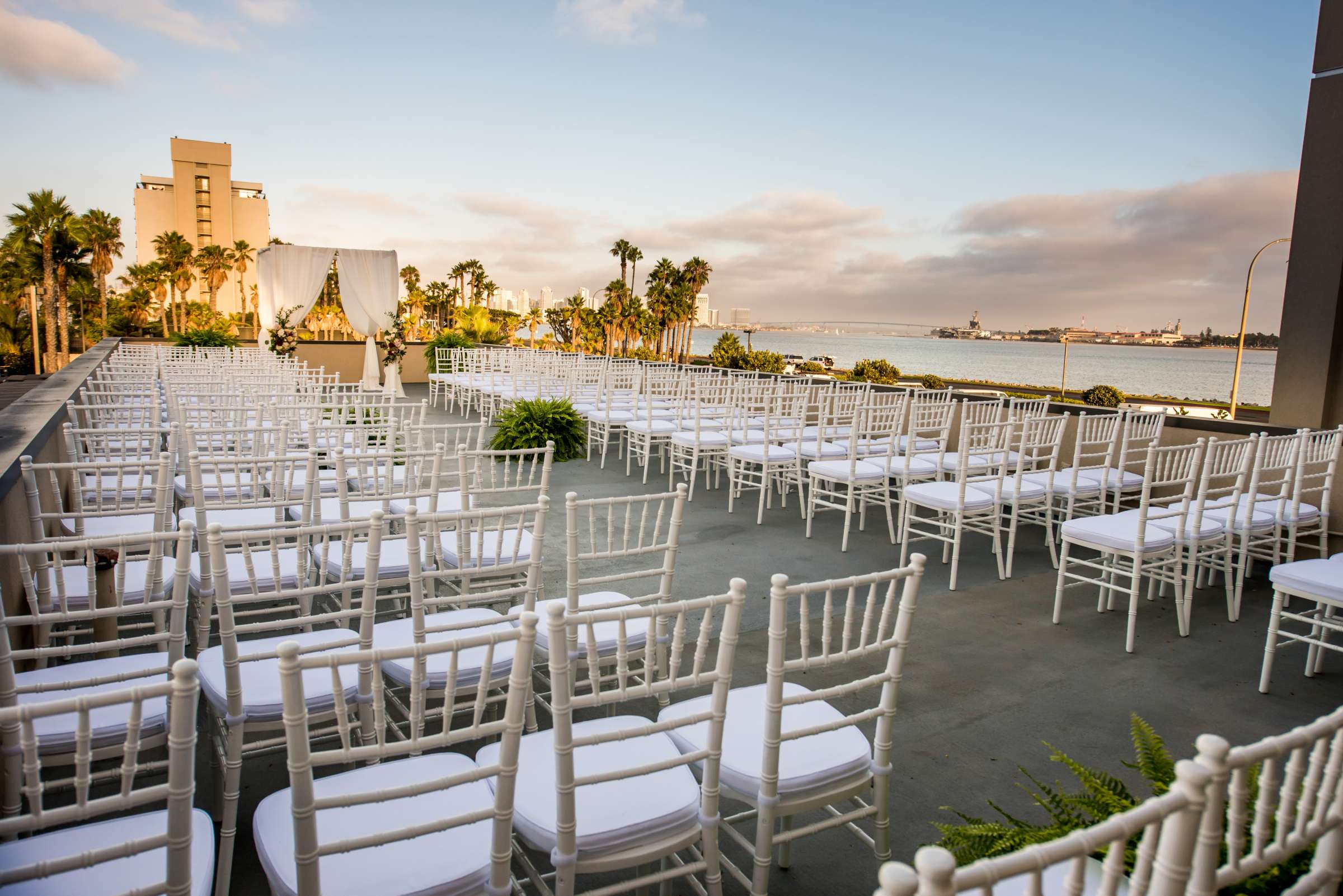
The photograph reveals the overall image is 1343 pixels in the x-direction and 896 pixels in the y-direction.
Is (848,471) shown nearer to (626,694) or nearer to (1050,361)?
(626,694)

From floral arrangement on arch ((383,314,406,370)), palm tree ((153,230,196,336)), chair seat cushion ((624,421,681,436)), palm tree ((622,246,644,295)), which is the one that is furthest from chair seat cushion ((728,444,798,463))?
palm tree ((153,230,196,336))

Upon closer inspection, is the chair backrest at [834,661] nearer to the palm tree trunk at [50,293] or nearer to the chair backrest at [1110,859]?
the chair backrest at [1110,859]

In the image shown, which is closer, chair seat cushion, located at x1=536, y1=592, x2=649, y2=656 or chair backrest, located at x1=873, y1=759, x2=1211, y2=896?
chair backrest, located at x1=873, y1=759, x2=1211, y2=896

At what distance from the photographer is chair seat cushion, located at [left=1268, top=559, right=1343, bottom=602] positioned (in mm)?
3010

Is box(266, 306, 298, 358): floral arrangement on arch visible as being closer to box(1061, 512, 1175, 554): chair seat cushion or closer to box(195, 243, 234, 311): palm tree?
box(1061, 512, 1175, 554): chair seat cushion

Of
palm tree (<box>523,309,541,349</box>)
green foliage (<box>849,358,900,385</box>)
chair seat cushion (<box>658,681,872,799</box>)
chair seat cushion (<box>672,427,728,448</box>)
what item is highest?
palm tree (<box>523,309,541,349</box>)

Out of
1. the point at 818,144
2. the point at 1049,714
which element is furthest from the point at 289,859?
the point at 818,144

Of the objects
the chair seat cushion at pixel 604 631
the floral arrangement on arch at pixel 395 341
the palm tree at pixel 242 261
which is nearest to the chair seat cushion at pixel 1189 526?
the chair seat cushion at pixel 604 631

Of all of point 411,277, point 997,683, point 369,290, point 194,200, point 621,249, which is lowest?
point 997,683

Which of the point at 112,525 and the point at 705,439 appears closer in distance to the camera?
the point at 112,525

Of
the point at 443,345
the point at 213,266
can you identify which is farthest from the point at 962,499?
the point at 213,266

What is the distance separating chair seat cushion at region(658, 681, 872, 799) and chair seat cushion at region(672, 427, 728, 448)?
441 centimetres

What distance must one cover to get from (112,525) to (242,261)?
6068 centimetres

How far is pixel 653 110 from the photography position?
2392cm
